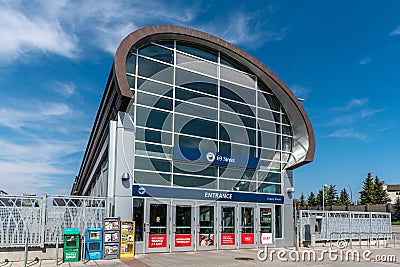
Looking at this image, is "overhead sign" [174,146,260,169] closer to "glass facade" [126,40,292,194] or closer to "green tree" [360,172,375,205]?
"glass facade" [126,40,292,194]

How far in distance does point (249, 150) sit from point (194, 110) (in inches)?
159

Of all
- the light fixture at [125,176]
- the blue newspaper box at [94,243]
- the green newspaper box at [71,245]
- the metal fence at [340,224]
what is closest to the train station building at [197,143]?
the light fixture at [125,176]

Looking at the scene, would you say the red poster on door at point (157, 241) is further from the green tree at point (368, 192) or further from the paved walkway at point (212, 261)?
the green tree at point (368, 192)

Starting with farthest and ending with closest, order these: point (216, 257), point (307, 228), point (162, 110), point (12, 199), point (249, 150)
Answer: point (307, 228)
point (249, 150)
point (162, 110)
point (216, 257)
point (12, 199)

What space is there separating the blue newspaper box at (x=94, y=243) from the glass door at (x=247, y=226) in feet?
26.0

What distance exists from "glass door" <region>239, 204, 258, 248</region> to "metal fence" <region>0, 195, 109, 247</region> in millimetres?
7903

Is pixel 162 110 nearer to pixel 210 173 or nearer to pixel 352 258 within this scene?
pixel 210 173

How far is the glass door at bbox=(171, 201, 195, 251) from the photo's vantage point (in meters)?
17.9

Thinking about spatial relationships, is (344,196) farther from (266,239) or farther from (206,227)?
(206,227)

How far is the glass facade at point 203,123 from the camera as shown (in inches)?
714

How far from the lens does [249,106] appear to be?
22.4m

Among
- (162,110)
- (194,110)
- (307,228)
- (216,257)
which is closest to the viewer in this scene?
(216,257)

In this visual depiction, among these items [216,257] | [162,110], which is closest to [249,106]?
[162,110]

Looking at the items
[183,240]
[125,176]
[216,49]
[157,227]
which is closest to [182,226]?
[183,240]
